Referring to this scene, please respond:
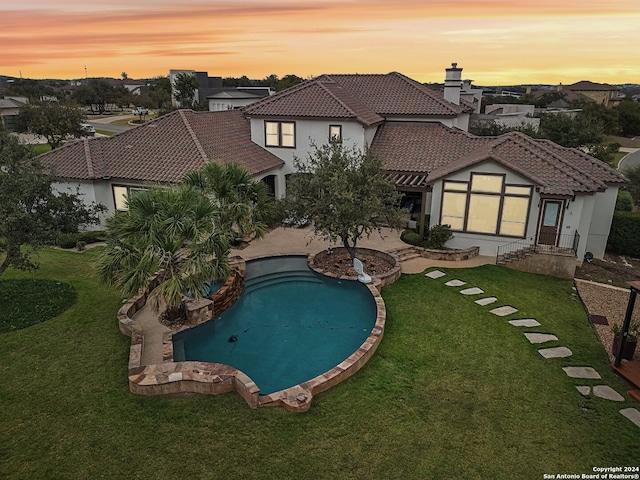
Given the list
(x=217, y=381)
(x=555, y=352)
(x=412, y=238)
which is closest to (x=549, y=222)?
(x=412, y=238)

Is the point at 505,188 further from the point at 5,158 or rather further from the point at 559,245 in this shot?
the point at 5,158

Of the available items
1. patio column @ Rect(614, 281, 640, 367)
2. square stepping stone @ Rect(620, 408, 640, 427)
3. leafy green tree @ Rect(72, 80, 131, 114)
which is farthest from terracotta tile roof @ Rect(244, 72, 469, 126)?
leafy green tree @ Rect(72, 80, 131, 114)

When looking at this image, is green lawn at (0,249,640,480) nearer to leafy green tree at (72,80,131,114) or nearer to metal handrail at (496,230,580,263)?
metal handrail at (496,230,580,263)

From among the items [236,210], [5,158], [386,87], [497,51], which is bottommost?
[236,210]

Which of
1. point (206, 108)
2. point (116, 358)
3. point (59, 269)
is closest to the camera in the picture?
point (116, 358)

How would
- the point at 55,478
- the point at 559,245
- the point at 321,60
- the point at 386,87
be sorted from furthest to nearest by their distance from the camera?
the point at 321,60
the point at 386,87
the point at 559,245
the point at 55,478

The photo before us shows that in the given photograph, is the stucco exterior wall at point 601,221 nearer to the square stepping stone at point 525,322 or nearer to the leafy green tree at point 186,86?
the square stepping stone at point 525,322

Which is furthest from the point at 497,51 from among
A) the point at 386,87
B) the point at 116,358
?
the point at 116,358
